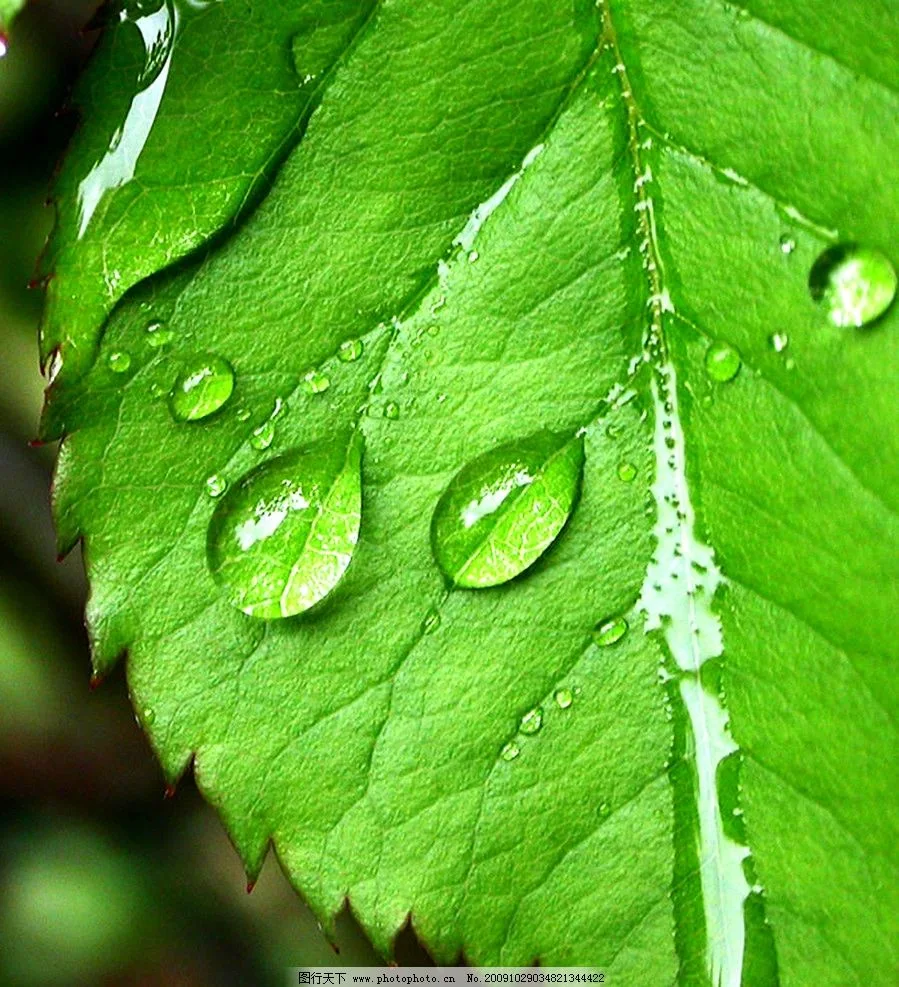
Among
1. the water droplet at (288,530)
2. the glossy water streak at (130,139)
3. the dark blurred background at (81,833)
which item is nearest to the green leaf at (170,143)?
the glossy water streak at (130,139)

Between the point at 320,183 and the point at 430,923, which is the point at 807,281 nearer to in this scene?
the point at 320,183

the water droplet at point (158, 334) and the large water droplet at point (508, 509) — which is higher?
the water droplet at point (158, 334)

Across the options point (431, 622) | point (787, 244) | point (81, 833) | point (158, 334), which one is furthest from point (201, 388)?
point (81, 833)

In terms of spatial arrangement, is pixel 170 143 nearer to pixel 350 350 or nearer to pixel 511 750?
pixel 350 350

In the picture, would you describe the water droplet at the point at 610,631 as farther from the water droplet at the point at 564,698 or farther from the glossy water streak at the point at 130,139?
the glossy water streak at the point at 130,139

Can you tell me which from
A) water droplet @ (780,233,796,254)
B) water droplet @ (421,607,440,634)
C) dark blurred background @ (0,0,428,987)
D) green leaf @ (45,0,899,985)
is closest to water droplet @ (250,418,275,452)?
green leaf @ (45,0,899,985)

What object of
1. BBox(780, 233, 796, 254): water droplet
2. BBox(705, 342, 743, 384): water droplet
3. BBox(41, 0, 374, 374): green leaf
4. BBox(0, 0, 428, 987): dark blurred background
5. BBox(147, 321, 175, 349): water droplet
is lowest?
BBox(0, 0, 428, 987): dark blurred background

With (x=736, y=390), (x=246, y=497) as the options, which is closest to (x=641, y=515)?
(x=736, y=390)

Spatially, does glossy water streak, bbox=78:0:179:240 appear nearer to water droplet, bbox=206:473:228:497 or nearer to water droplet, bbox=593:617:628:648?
water droplet, bbox=206:473:228:497
